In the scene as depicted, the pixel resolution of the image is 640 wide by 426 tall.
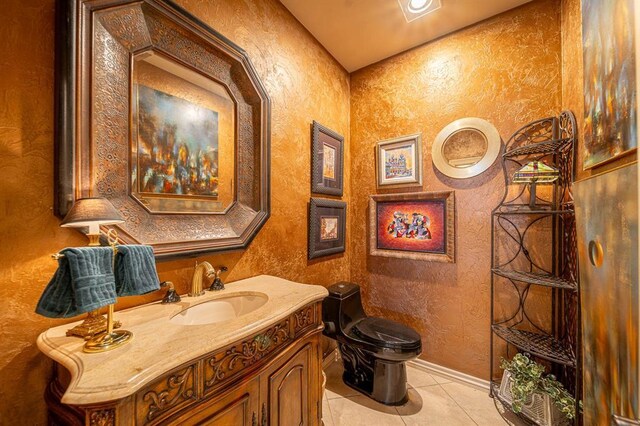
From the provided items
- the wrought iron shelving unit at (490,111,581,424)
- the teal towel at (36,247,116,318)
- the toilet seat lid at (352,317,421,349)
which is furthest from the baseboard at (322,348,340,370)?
the teal towel at (36,247,116,318)

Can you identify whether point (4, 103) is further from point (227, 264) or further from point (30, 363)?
point (227, 264)

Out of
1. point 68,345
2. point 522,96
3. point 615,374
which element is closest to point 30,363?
point 68,345

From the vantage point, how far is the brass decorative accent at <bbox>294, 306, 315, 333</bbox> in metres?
1.07

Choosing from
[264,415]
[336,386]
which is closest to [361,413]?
[336,386]

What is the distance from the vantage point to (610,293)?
0.75 m

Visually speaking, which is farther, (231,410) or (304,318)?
(304,318)

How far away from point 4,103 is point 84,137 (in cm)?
20

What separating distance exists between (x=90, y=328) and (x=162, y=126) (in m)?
0.86

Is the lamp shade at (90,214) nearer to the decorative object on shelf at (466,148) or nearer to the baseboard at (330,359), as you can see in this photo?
the baseboard at (330,359)

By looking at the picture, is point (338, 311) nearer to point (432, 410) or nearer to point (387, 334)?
point (387, 334)

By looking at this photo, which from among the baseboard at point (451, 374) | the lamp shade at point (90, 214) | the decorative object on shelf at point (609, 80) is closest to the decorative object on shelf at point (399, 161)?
the decorative object on shelf at point (609, 80)

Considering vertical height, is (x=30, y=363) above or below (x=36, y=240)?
below

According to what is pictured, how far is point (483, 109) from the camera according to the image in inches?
71.0

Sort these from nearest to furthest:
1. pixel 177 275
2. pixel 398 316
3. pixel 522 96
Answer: pixel 177 275
pixel 522 96
pixel 398 316
